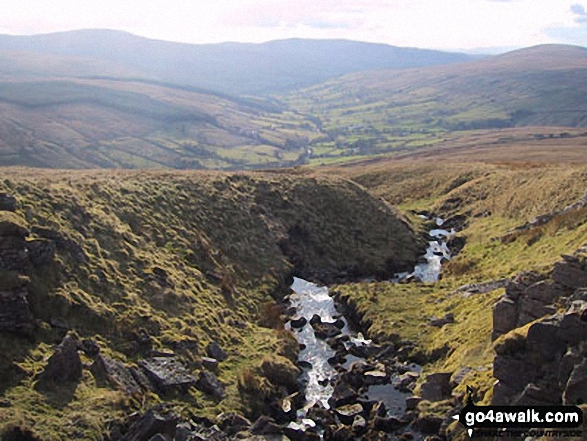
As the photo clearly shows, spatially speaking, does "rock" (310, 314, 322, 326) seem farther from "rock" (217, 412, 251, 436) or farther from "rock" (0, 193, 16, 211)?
"rock" (0, 193, 16, 211)

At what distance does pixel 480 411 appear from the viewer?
3284cm

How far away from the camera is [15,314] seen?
38250 mm

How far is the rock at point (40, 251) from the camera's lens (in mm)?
42812

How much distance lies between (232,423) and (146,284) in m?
17.0

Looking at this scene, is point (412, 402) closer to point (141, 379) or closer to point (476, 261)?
point (141, 379)

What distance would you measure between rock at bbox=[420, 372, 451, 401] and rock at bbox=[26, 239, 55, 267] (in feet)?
94.1

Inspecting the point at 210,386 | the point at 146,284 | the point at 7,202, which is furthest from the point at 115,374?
the point at 7,202

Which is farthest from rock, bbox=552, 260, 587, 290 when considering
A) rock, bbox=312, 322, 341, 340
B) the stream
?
rock, bbox=312, 322, 341, 340

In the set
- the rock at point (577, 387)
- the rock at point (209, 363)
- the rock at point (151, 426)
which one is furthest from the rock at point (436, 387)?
the rock at point (151, 426)

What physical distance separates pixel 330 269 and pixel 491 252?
19.0 meters

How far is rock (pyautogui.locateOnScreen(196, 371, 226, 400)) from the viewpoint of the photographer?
40.1 metres

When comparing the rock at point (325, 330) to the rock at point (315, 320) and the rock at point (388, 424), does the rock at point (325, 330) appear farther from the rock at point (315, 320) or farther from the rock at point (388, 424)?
the rock at point (388, 424)

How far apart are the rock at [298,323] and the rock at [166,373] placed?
15760 millimetres

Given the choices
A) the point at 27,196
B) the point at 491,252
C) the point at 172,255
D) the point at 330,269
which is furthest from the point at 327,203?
the point at 27,196
